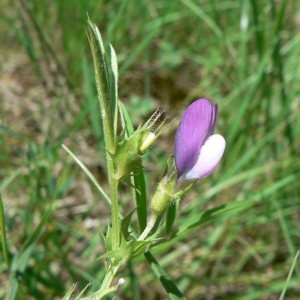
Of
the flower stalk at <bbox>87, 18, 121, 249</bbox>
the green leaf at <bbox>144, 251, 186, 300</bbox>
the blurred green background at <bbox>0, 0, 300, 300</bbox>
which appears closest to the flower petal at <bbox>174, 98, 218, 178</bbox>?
the flower stalk at <bbox>87, 18, 121, 249</bbox>

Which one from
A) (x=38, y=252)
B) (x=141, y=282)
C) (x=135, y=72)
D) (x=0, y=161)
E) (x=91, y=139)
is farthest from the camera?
(x=135, y=72)

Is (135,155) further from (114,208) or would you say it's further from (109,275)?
(109,275)

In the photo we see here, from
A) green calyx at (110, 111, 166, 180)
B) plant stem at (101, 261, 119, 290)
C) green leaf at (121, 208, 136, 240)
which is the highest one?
green calyx at (110, 111, 166, 180)

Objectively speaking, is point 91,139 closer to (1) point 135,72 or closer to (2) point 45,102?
(2) point 45,102

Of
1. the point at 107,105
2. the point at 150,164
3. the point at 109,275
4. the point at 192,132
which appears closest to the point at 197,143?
the point at 192,132

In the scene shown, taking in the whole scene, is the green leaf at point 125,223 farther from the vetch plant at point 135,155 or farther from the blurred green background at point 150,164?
the blurred green background at point 150,164

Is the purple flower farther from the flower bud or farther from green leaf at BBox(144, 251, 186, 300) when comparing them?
green leaf at BBox(144, 251, 186, 300)

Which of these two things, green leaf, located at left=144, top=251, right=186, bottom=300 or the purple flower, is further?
green leaf, located at left=144, top=251, right=186, bottom=300

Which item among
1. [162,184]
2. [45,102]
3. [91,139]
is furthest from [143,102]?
→ [162,184]
